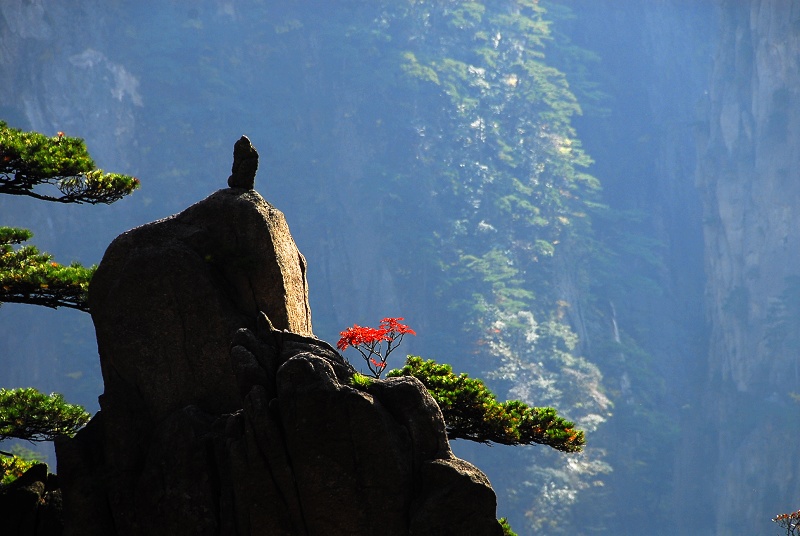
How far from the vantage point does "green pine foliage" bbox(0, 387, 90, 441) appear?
8.42 meters

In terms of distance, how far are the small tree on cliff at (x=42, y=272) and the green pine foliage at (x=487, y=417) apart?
12.1 feet

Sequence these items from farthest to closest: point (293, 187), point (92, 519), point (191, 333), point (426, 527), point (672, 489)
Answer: point (293, 187), point (672, 489), point (191, 333), point (92, 519), point (426, 527)

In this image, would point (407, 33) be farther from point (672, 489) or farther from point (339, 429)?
point (339, 429)

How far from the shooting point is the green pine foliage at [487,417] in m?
8.13

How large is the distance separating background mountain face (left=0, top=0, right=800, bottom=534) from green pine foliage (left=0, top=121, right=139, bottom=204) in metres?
40.9

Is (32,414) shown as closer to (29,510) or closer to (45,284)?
(45,284)

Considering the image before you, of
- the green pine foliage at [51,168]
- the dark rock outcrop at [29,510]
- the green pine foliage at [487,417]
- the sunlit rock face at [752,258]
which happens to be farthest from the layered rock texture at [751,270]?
the dark rock outcrop at [29,510]

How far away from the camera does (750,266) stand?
2410 inches

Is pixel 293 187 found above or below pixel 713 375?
above

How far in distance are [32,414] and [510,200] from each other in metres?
56.5

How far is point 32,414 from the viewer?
27.9 ft

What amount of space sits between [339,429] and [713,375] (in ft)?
195

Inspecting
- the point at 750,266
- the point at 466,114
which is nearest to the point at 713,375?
the point at 750,266

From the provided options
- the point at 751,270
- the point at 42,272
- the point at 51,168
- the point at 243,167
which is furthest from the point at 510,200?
the point at 243,167
